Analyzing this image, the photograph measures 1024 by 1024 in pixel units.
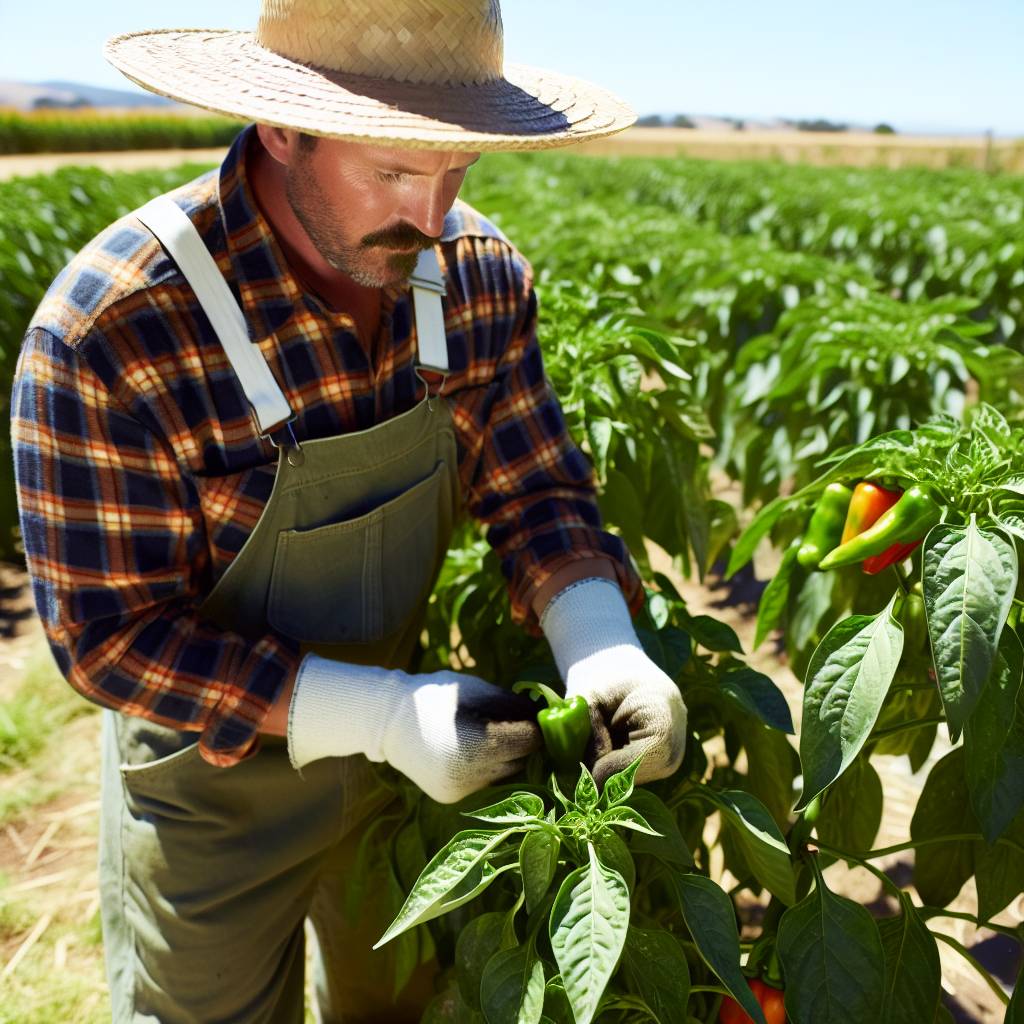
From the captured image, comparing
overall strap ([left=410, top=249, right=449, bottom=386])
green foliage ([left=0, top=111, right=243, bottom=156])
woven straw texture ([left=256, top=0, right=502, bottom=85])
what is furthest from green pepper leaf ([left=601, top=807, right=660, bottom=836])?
green foliage ([left=0, top=111, right=243, bottom=156])

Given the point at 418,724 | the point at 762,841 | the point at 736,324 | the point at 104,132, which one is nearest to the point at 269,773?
the point at 418,724

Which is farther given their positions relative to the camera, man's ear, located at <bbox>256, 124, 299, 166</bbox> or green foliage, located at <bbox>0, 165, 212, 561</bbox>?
green foliage, located at <bbox>0, 165, 212, 561</bbox>

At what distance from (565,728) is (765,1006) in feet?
1.56

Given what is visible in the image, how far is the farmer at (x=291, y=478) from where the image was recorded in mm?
1330

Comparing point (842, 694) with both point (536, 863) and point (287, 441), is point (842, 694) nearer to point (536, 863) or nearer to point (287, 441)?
point (536, 863)

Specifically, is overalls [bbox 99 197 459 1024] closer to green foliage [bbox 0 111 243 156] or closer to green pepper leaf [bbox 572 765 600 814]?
green pepper leaf [bbox 572 765 600 814]

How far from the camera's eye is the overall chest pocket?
1.57 metres

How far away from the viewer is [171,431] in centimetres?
141

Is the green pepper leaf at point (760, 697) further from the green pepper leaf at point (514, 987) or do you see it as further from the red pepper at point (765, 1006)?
the green pepper leaf at point (514, 987)

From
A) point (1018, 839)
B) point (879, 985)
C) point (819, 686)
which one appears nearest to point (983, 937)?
point (1018, 839)

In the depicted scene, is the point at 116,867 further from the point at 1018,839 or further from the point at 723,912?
the point at 1018,839

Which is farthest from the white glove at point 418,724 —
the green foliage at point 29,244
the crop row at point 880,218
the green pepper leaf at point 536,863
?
the green foliage at point 29,244

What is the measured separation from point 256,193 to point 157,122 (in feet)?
160

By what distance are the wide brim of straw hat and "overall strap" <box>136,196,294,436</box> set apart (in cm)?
17
